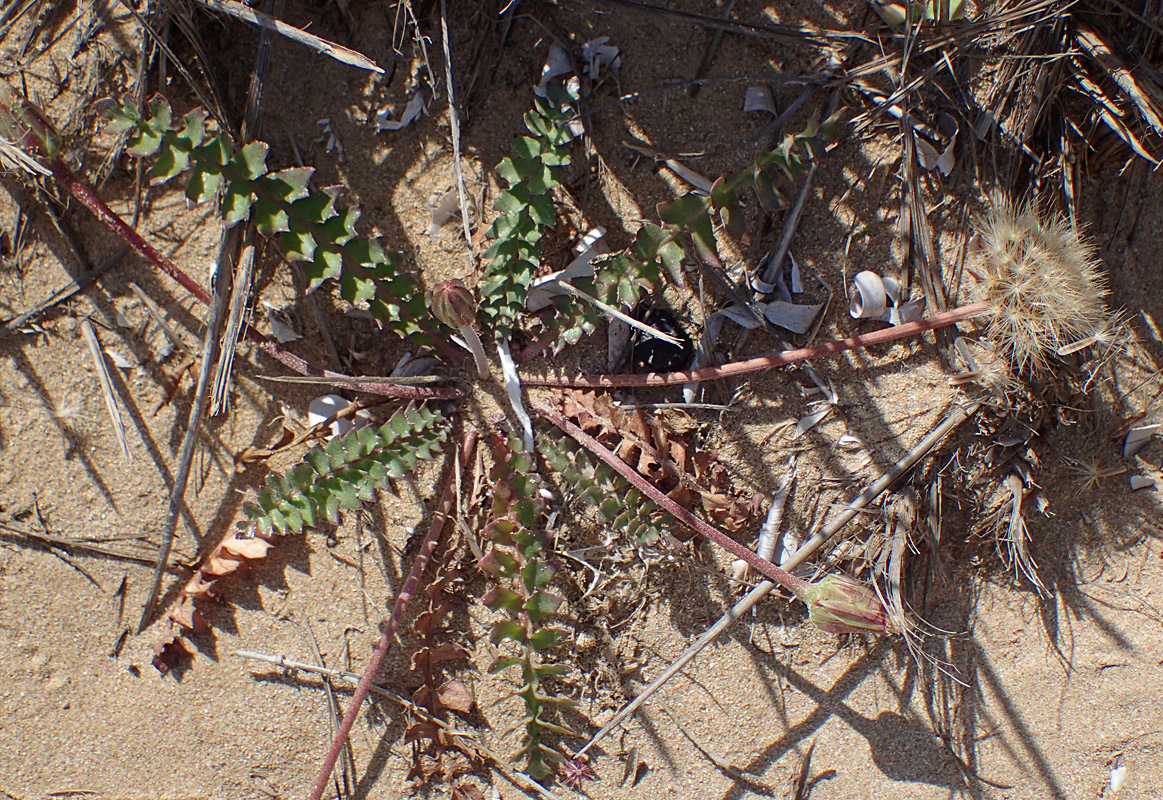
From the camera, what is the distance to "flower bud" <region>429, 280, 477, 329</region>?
6.07 feet

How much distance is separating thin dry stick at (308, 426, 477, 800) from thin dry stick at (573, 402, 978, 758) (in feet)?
2.18

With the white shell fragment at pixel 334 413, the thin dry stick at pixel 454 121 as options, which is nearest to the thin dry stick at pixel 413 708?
the white shell fragment at pixel 334 413

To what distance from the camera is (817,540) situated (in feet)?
7.46

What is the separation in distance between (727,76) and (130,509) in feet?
6.95

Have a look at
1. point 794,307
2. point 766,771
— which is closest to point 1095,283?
point 794,307

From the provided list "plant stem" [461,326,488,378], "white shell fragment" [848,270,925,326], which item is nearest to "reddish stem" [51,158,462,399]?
"plant stem" [461,326,488,378]

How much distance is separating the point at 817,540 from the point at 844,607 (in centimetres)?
41

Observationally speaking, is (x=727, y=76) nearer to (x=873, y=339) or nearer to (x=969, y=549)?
(x=873, y=339)

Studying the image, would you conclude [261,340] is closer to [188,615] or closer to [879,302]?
[188,615]

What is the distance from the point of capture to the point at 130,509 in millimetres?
2314

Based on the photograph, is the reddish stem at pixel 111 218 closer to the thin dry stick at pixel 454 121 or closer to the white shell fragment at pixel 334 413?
the white shell fragment at pixel 334 413

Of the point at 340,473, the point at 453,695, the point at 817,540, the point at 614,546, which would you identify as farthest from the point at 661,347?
the point at 453,695

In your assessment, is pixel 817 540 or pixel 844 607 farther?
pixel 817 540

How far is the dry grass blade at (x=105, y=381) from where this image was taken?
227 centimetres
